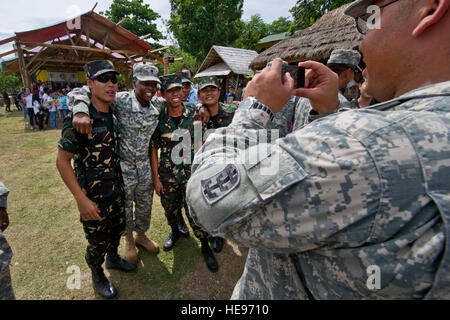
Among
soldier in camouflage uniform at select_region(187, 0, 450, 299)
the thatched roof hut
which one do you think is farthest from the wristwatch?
the thatched roof hut

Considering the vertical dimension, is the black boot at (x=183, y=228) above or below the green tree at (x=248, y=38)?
below

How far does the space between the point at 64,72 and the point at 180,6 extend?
12.9 metres

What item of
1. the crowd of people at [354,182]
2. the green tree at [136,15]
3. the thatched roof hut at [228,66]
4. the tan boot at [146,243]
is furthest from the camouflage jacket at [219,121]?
the green tree at [136,15]

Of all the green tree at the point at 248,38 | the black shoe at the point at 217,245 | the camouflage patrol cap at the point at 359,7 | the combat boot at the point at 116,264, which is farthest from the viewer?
the green tree at the point at 248,38

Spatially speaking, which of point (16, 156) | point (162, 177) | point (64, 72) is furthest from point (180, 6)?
point (162, 177)

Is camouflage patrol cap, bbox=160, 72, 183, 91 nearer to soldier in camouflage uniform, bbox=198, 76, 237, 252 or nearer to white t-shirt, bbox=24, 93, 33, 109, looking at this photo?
soldier in camouflage uniform, bbox=198, 76, 237, 252

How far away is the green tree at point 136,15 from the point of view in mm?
35312

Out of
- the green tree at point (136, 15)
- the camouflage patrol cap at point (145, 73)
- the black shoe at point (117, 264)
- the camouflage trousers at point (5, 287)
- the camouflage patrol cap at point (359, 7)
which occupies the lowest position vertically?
the black shoe at point (117, 264)

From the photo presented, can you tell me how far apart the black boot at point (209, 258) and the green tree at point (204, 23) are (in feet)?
80.7

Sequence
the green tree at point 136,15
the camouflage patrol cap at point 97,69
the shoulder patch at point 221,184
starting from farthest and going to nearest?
1. the green tree at point 136,15
2. the camouflage patrol cap at point 97,69
3. the shoulder patch at point 221,184

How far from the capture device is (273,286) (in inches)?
36.0

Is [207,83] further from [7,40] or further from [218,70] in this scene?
[218,70]

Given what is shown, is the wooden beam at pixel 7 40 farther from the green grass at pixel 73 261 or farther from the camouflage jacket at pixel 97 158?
the camouflage jacket at pixel 97 158

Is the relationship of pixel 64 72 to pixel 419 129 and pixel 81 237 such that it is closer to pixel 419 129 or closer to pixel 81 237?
pixel 81 237
